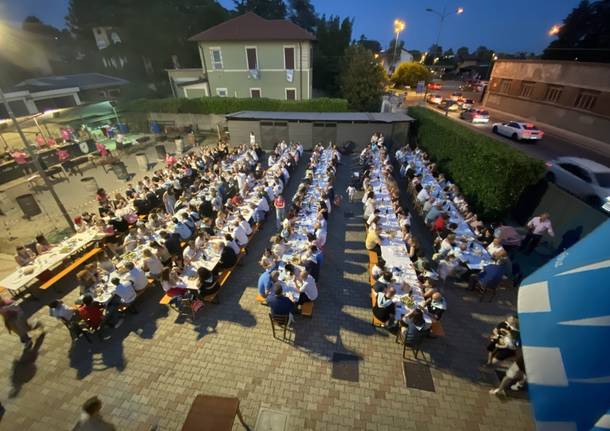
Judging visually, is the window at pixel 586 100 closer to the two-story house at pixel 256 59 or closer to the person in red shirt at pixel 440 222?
the person in red shirt at pixel 440 222

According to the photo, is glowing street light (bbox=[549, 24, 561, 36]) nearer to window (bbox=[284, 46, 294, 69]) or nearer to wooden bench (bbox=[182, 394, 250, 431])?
window (bbox=[284, 46, 294, 69])

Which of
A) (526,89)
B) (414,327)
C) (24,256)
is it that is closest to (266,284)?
(414,327)

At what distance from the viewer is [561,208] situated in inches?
390

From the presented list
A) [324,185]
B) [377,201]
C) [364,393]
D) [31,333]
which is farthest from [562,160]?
[31,333]

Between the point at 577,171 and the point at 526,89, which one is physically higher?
the point at 526,89

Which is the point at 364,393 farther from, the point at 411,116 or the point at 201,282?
the point at 411,116

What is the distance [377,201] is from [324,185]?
2902mm

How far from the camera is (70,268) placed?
9.23 m

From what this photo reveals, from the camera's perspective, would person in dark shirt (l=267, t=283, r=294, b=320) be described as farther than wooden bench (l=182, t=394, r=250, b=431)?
Yes

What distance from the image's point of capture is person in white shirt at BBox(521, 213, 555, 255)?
9.40 meters

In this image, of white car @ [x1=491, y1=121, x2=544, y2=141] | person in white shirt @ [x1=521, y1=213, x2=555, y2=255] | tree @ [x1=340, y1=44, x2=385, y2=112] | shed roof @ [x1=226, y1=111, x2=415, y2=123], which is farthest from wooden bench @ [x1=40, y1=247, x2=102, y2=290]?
white car @ [x1=491, y1=121, x2=544, y2=141]

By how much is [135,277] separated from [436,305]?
859cm

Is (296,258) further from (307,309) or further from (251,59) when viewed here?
(251,59)

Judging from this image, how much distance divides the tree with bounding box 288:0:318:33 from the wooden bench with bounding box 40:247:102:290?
211 feet
